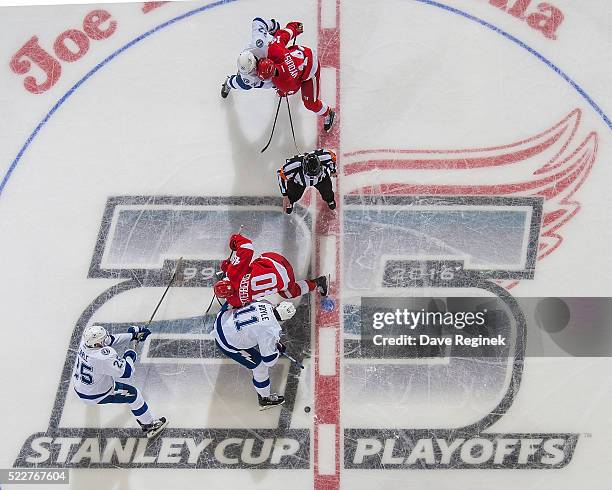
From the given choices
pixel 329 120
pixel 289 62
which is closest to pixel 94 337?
pixel 289 62

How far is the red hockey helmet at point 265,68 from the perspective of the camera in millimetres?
5938

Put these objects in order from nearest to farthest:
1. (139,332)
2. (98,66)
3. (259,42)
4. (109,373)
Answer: (109,373), (259,42), (139,332), (98,66)

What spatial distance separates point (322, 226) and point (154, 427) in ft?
7.81

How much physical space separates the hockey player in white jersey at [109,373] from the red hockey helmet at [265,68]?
7.89 feet

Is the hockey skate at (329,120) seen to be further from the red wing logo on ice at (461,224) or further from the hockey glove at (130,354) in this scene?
the hockey glove at (130,354)

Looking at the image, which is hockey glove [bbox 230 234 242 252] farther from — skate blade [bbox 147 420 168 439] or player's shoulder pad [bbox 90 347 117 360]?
skate blade [bbox 147 420 168 439]

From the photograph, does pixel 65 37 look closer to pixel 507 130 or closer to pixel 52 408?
pixel 52 408

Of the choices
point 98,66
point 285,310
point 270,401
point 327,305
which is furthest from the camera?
point 98,66

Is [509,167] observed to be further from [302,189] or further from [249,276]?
[249,276]

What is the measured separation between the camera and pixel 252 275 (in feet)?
19.5

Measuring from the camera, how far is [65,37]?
7.03m

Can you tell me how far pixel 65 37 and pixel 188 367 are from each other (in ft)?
11.3

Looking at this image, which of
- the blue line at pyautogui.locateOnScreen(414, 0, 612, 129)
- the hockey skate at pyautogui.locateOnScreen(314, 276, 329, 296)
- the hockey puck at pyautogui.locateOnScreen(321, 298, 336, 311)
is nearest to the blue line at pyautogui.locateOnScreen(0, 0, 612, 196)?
the blue line at pyautogui.locateOnScreen(414, 0, 612, 129)

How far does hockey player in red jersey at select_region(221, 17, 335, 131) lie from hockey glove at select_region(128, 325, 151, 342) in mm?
2333
